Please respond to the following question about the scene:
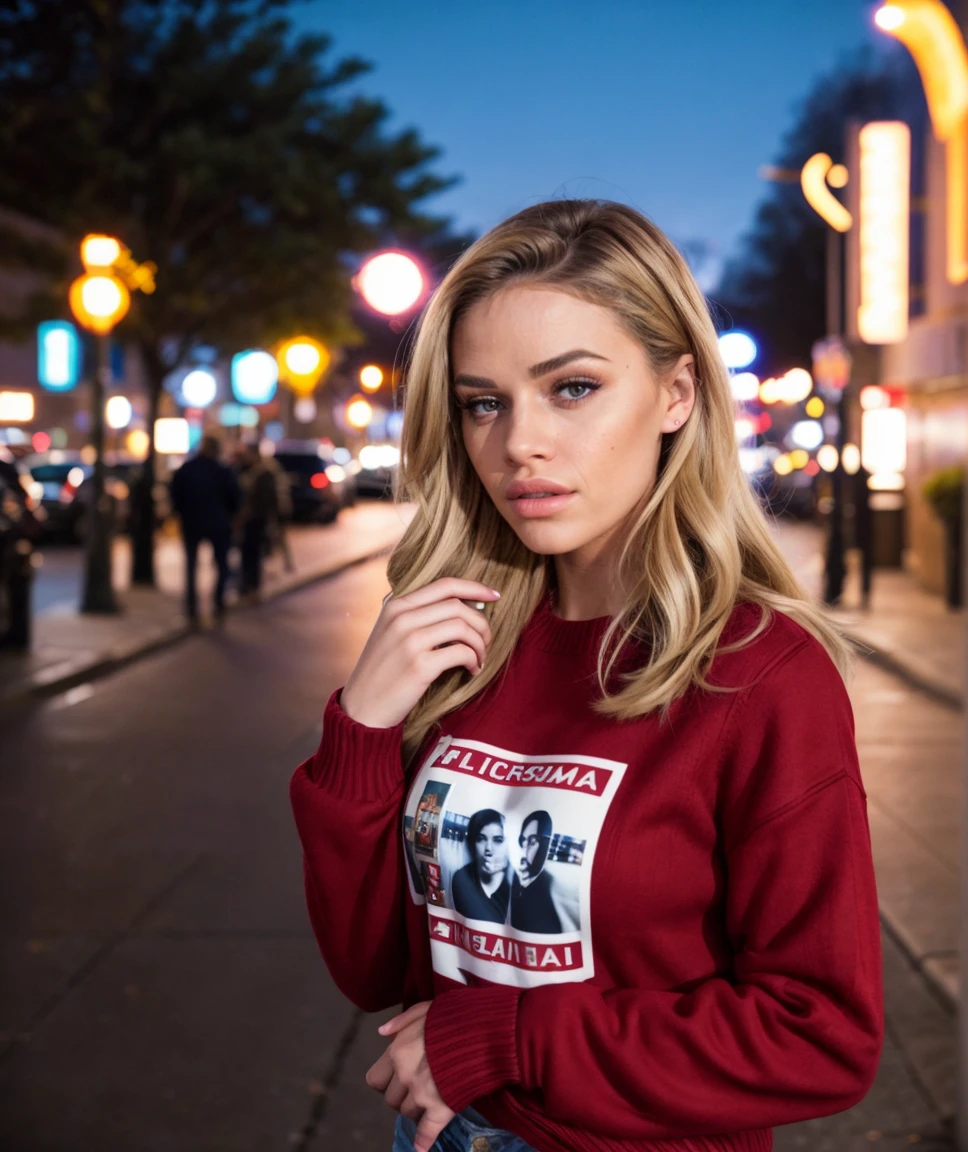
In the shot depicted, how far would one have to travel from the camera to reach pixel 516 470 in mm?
1896

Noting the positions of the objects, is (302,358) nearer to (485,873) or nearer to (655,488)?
(655,488)

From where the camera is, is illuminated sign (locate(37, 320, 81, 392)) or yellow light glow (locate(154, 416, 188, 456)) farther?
A: yellow light glow (locate(154, 416, 188, 456))

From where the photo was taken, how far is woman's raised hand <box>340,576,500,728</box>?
191 cm

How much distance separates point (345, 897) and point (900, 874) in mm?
4971

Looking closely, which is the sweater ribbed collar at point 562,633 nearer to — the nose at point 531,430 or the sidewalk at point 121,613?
the nose at point 531,430

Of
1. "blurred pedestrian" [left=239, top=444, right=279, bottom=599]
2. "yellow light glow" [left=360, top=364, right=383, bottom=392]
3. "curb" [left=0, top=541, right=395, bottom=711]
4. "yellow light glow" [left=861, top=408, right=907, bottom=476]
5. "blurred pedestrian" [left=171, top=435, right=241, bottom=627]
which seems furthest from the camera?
"yellow light glow" [left=861, top=408, right=907, bottom=476]

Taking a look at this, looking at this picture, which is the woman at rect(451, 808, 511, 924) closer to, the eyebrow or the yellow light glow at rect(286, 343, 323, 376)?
the eyebrow

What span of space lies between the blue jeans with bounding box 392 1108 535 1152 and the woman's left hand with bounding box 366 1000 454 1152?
0.05m

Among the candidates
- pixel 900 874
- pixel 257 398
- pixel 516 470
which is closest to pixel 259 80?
pixel 257 398

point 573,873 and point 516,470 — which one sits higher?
point 516,470

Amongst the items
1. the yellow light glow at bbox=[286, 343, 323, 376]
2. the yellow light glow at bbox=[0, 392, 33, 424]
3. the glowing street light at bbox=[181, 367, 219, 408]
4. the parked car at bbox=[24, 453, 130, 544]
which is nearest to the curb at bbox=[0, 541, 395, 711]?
the yellow light glow at bbox=[286, 343, 323, 376]

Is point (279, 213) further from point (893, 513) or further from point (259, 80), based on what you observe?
point (893, 513)

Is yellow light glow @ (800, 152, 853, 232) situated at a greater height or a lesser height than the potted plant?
greater

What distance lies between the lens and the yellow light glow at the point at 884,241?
20.5m
